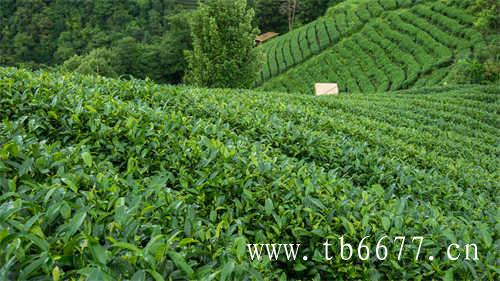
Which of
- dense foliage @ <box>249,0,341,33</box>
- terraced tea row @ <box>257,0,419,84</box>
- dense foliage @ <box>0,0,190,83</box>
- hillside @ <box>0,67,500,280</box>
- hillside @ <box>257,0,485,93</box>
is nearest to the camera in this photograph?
hillside @ <box>0,67,500,280</box>

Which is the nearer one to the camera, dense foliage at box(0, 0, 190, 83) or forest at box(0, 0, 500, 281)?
forest at box(0, 0, 500, 281)

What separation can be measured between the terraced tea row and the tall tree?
561 inches

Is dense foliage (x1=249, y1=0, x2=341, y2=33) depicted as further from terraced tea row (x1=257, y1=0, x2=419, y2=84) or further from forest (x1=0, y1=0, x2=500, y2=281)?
forest (x1=0, y1=0, x2=500, y2=281)

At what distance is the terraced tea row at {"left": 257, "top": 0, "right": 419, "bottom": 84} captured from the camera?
2814 centimetres

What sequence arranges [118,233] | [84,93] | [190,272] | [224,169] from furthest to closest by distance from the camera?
1. [84,93]
2. [224,169]
3. [118,233]
4. [190,272]

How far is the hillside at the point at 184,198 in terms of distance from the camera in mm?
1175

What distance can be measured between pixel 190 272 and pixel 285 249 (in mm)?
658

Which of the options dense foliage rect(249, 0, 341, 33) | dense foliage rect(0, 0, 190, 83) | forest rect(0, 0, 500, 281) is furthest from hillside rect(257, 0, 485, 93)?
forest rect(0, 0, 500, 281)

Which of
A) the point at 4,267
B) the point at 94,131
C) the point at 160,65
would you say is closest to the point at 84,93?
the point at 94,131

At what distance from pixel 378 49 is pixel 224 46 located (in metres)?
15.7

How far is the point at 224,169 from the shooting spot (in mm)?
2064

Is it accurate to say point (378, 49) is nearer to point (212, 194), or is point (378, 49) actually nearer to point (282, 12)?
point (282, 12)

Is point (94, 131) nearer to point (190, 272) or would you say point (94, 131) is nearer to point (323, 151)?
point (190, 272)

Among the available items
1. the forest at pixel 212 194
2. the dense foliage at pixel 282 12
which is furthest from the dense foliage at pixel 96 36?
the forest at pixel 212 194
